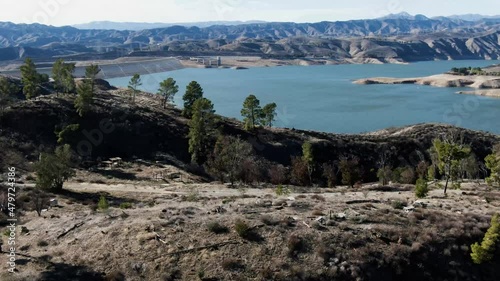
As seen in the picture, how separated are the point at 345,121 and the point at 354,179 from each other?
77.9m

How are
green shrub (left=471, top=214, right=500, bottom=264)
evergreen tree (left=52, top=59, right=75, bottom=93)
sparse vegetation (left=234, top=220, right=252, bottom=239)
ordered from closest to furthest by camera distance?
green shrub (left=471, top=214, right=500, bottom=264)
sparse vegetation (left=234, top=220, right=252, bottom=239)
evergreen tree (left=52, top=59, right=75, bottom=93)

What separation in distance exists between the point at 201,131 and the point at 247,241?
138ft

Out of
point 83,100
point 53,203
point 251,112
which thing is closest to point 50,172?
point 53,203

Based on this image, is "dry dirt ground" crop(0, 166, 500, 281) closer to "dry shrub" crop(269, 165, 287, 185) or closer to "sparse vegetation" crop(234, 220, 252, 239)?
"sparse vegetation" crop(234, 220, 252, 239)

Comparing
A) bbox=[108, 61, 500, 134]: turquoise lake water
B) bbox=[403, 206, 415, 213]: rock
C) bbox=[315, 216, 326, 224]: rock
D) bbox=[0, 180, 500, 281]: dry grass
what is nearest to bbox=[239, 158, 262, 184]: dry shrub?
bbox=[0, 180, 500, 281]: dry grass

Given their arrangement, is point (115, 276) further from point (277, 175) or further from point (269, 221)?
point (277, 175)

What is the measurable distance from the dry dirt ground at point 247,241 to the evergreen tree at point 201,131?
3208cm

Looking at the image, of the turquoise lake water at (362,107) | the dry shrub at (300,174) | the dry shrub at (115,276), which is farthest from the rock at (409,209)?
the turquoise lake water at (362,107)

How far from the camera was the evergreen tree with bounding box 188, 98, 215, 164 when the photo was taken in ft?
208

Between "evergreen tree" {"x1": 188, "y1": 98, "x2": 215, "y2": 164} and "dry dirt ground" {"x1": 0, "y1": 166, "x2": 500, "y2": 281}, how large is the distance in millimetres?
32081

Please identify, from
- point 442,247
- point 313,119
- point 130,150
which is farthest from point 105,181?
point 313,119

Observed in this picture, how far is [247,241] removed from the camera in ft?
77.0

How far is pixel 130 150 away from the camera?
65.2m

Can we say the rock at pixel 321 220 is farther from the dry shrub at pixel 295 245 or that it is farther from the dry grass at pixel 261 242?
the dry shrub at pixel 295 245
